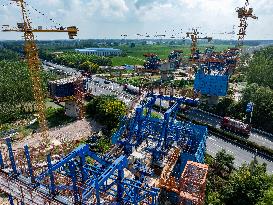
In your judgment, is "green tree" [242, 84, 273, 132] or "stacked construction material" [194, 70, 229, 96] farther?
"stacked construction material" [194, 70, 229, 96]

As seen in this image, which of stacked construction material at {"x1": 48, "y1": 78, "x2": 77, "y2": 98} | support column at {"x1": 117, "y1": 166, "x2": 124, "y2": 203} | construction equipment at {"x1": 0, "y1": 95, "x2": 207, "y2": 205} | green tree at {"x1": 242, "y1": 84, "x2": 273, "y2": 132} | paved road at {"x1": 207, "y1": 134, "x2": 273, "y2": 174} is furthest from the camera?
stacked construction material at {"x1": 48, "y1": 78, "x2": 77, "y2": 98}

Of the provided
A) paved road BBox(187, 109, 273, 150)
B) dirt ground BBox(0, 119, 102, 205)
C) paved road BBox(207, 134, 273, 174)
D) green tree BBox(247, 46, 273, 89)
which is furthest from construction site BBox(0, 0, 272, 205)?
green tree BBox(247, 46, 273, 89)

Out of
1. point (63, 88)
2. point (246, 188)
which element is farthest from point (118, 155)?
point (63, 88)

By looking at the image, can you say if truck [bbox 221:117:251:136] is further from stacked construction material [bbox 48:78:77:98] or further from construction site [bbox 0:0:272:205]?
stacked construction material [bbox 48:78:77:98]

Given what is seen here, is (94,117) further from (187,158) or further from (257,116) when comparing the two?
(257,116)

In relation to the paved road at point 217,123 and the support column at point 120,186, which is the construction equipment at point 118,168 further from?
the paved road at point 217,123

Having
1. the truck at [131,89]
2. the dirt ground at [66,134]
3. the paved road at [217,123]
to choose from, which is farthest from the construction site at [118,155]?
the truck at [131,89]

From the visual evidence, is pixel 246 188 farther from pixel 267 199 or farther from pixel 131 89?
pixel 131 89
